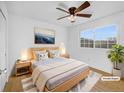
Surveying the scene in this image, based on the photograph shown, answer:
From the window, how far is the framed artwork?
1.87 metres

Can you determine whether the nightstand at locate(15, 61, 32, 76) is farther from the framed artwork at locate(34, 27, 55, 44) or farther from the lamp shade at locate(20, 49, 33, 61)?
the framed artwork at locate(34, 27, 55, 44)

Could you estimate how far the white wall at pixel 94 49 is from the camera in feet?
10.9

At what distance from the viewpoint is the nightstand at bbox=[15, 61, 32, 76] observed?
3.27 meters

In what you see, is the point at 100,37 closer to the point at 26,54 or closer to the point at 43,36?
the point at 43,36

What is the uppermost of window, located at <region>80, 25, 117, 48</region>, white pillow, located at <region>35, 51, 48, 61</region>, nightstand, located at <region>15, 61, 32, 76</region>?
window, located at <region>80, 25, 117, 48</region>

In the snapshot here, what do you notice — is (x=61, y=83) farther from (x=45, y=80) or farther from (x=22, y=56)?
(x=22, y=56)

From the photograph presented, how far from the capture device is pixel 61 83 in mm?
2113

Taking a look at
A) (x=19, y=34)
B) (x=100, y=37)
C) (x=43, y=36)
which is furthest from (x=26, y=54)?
(x=100, y=37)

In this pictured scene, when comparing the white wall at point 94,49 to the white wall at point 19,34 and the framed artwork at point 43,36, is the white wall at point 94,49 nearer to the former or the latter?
the framed artwork at point 43,36

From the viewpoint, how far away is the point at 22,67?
11.1 ft

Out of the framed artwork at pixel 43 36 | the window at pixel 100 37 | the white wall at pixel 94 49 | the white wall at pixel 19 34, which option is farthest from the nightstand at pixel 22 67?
the window at pixel 100 37

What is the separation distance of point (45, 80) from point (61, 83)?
1.38ft

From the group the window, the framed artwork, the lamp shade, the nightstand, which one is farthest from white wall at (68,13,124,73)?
the nightstand

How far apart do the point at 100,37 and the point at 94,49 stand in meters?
0.68
